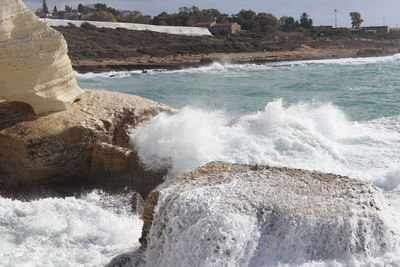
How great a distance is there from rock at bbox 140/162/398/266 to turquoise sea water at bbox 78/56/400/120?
29.3ft

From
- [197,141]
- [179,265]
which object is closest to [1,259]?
[179,265]

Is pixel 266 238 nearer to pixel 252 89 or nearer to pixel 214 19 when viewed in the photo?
pixel 252 89

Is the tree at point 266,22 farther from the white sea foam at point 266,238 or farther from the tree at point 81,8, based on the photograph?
the white sea foam at point 266,238

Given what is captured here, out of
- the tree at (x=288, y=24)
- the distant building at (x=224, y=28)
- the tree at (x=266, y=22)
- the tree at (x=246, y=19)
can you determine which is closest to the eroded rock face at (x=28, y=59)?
the distant building at (x=224, y=28)

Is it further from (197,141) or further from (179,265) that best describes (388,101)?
(179,265)

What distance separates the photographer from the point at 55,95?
729 cm

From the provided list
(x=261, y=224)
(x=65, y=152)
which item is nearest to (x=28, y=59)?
(x=65, y=152)

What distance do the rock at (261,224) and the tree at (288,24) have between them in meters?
71.0

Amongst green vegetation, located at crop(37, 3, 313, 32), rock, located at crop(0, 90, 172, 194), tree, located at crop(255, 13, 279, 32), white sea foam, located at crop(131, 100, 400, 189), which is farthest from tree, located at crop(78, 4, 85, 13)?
rock, located at crop(0, 90, 172, 194)

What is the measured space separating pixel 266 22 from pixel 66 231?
64314mm

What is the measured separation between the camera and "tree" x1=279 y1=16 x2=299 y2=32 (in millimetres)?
74294

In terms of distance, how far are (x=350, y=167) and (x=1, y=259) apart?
17.4ft

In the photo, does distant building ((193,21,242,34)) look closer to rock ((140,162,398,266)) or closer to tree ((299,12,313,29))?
tree ((299,12,313,29))

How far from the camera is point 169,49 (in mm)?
41250
